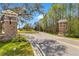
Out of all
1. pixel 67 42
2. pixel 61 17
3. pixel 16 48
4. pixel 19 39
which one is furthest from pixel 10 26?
pixel 67 42

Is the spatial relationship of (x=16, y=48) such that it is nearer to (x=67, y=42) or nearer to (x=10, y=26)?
(x=10, y=26)

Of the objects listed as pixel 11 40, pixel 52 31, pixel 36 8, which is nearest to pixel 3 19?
pixel 11 40

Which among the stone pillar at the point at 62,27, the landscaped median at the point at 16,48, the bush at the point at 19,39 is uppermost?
the stone pillar at the point at 62,27

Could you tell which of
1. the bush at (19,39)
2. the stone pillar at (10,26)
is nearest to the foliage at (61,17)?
the bush at (19,39)

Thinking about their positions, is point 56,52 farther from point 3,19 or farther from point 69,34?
point 3,19

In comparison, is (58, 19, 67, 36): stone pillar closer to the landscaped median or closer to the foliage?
the foliage

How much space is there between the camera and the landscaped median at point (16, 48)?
3840 mm

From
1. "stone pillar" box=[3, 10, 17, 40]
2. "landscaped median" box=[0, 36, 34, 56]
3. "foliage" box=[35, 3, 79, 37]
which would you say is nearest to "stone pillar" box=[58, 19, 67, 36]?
"foliage" box=[35, 3, 79, 37]

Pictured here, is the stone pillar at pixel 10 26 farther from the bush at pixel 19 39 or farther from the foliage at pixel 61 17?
the foliage at pixel 61 17

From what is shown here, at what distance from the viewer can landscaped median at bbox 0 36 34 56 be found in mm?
3840

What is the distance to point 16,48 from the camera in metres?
3.89

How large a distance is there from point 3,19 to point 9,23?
0.48 ft

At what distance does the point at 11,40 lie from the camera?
3988mm

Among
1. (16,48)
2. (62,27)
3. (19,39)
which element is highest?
(62,27)
